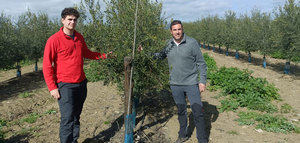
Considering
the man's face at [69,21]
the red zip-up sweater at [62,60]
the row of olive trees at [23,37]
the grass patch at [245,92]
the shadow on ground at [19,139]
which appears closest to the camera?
the red zip-up sweater at [62,60]

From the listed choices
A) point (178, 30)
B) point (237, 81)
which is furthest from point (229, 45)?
point (178, 30)

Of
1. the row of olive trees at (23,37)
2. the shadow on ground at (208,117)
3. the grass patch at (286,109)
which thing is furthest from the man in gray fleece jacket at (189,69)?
the row of olive trees at (23,37)

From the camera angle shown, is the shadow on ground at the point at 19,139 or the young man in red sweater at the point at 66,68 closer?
the young man in red sweater at the point at 66,68

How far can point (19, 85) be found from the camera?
11828mm

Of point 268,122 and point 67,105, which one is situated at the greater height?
point 67,105

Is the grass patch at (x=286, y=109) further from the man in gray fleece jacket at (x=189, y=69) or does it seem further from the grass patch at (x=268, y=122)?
the man in gray fleece jacket at (x=189, y=69)

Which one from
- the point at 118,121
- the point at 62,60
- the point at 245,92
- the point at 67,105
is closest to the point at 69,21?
the point at 62,60

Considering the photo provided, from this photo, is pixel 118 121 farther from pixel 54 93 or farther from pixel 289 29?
pixel 289 29

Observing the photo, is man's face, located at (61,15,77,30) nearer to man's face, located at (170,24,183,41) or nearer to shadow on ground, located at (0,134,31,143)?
man's face, located at (170,24,183,41)

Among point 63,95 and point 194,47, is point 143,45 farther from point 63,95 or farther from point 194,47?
point 63,95

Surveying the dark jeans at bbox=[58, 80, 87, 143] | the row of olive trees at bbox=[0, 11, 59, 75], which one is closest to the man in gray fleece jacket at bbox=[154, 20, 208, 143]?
the dark jeans at bbox=[58, 80, 87, 143]

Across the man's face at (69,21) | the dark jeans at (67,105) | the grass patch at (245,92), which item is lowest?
the grass patch at (245,92)

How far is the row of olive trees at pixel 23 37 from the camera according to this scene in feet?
39.6

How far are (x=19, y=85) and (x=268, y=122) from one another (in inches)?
498
